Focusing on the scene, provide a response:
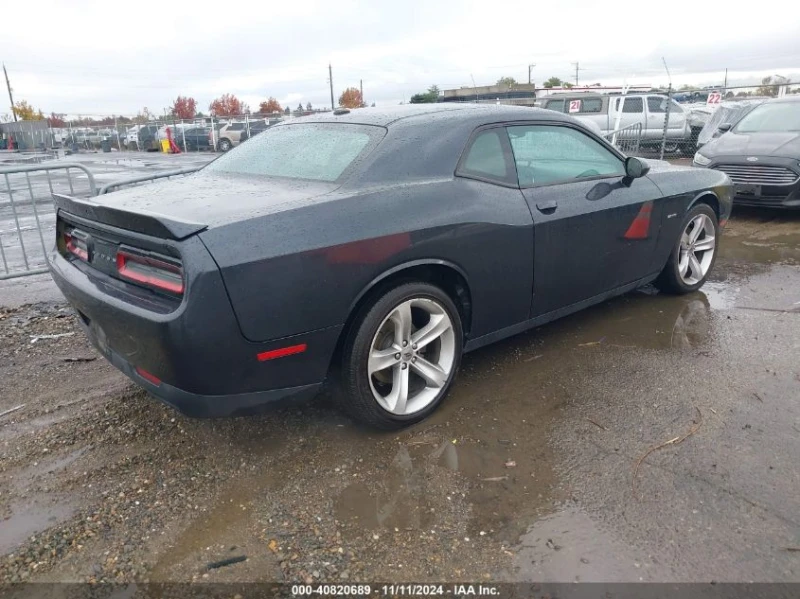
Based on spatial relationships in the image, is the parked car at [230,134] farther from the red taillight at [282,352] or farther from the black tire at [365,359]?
the red taillight at [282,352]

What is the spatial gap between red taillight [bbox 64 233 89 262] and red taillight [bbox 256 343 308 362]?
1.15 metres

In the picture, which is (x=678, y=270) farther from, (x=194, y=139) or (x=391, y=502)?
(x=194, y=139)

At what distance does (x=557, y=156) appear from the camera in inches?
151

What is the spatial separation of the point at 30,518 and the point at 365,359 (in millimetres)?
1522

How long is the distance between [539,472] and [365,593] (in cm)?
102

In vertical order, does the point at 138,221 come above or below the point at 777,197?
above

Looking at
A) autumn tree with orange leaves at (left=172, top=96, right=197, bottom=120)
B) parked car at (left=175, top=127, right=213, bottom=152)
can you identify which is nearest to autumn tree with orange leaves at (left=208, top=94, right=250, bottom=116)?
autumn tree with orange leaves at (left=172, top=96, right=197, bottom=120)

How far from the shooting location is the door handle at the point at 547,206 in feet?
11.5

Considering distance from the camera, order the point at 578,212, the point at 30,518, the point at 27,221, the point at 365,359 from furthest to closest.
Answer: the point at 27,221 < the point at 578,212 < the point at 365,359 < the point at 30,518

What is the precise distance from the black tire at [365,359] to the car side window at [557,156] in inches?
40.8

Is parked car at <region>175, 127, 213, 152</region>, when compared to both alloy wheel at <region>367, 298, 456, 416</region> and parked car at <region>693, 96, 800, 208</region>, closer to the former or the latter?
parked car at <region>693, 96, 800, 208</region>

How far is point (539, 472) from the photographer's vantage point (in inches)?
109

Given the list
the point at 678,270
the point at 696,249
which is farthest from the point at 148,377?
the point at 696,249

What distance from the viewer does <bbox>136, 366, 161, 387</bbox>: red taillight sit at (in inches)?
102
